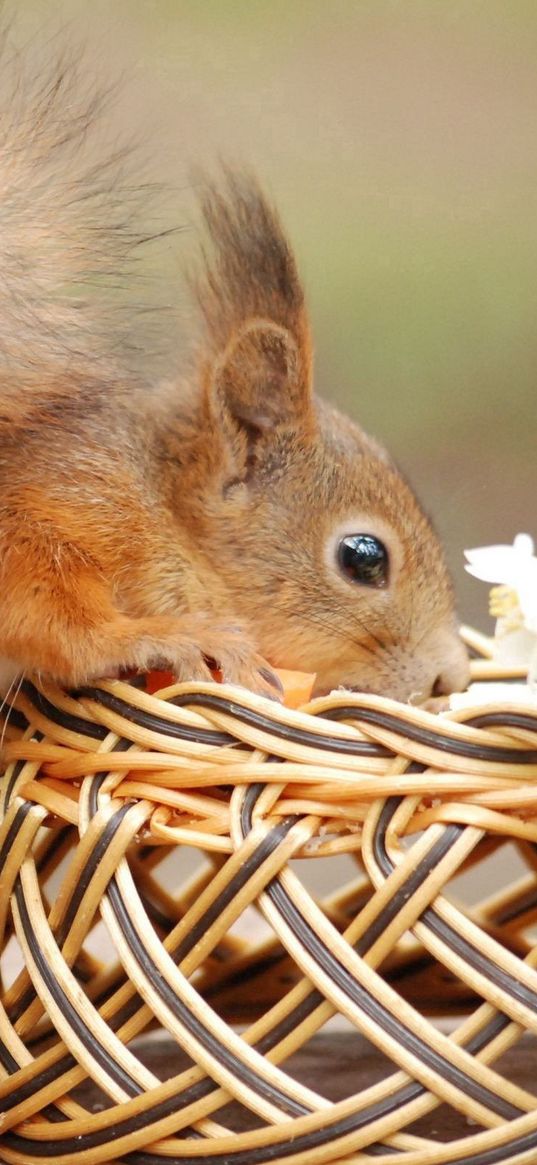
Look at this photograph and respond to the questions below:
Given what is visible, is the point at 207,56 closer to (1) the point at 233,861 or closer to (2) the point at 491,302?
(2) the point at 491,302

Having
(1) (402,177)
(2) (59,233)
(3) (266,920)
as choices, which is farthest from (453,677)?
(1) (402,177)

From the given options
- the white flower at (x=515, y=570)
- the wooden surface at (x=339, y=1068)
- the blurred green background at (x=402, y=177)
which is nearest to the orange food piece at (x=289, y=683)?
the white flower at (x=515, y=570)

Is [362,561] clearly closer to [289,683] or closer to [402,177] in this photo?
[289,683]

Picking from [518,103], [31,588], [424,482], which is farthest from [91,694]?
[518,103]

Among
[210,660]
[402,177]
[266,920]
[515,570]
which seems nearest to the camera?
[266,920]

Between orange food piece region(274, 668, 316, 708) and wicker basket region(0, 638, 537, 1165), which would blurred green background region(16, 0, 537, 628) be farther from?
wicker basket region(0, 638, 537, 1165)

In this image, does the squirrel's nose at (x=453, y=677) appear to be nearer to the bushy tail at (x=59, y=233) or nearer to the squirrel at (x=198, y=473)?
the squirrel at (x=198, y=473)

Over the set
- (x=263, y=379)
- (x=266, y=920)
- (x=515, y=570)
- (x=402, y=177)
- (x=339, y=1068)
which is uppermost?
(x=402, y=177)
